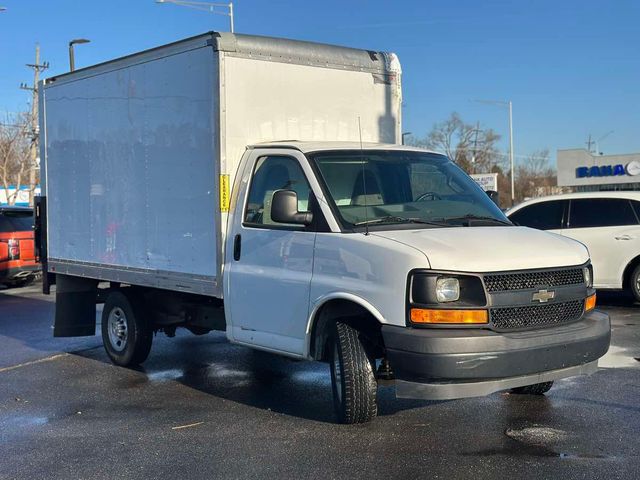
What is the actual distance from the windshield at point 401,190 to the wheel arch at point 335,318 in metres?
0.60

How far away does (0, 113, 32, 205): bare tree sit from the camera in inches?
1820

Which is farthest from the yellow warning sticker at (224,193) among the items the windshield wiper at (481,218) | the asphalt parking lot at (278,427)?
the windshield wiper at (481,218)

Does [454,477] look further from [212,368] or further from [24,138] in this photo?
[24,138]

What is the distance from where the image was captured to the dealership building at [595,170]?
48406 millimetres

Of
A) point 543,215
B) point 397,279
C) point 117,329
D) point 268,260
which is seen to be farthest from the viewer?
point 543,215

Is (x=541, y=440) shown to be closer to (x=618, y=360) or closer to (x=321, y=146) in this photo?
(x=321, y=146)

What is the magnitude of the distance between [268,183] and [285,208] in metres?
0.78

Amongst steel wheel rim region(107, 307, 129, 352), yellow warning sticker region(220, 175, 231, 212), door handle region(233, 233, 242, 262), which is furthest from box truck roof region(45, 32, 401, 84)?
steel wheel rim region(107, 307, 129, 352)

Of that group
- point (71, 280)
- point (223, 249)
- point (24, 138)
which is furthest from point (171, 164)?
point (24, 138)

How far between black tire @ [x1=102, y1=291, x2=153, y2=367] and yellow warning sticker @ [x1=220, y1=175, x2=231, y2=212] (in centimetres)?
230

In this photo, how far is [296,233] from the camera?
6.00 metres

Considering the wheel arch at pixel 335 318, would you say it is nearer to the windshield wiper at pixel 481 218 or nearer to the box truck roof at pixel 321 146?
the windshield wiper at pixel 481 218

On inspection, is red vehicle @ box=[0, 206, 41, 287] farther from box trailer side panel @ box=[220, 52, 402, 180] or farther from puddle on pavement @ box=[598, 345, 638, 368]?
puddle on pavement @ box=[598, 345, 638, 368]

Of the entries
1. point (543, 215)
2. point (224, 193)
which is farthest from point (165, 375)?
point (543, 215)
